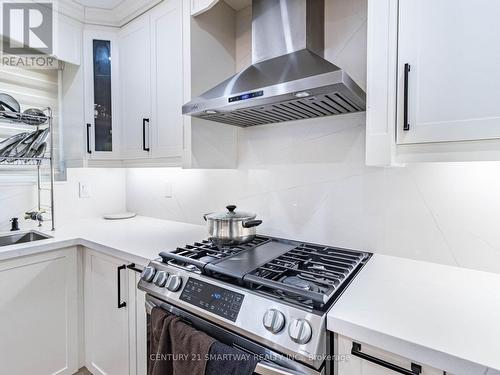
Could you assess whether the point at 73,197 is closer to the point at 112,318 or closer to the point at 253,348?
the point at 112,318

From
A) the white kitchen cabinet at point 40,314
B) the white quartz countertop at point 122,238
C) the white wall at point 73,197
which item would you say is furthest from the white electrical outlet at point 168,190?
the white kitchen cabinet at point 40,314

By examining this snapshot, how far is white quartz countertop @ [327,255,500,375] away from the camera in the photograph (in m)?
0.59

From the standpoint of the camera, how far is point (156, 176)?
215 centimetres

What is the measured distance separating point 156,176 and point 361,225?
5.13 ft

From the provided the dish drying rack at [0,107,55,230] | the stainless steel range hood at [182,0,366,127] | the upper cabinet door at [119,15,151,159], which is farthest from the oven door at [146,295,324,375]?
the dish drying rack at [0,107,55,230]

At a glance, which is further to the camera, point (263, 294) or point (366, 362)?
point (263, 294)

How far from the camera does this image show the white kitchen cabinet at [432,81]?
2.47 feet

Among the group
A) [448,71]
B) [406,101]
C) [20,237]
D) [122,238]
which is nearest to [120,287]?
[122,238]

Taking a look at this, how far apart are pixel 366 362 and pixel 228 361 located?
1.29 ft

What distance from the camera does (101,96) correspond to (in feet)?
6.24

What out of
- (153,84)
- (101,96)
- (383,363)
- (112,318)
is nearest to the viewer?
Answer: (383,363)

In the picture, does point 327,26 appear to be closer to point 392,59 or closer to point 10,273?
point 392,59

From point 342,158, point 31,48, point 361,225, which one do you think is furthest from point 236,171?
point 31,48

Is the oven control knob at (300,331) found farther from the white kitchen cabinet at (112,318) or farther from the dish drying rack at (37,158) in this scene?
the dish drying rack at (37,158)
